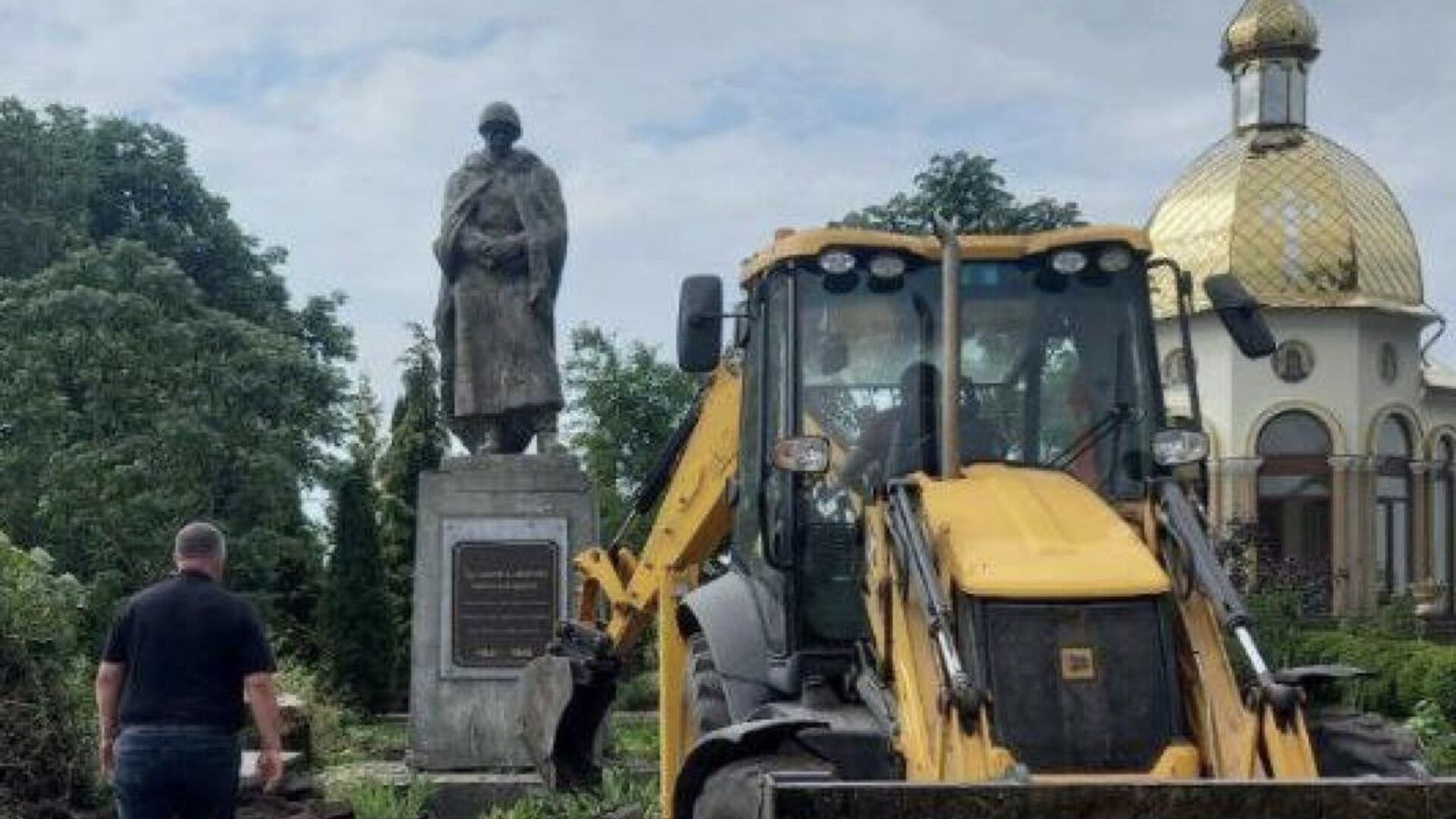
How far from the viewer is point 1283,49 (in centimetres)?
4447

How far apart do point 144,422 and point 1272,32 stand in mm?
27743

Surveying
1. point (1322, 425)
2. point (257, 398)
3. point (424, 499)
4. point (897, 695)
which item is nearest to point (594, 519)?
point (424, 499)

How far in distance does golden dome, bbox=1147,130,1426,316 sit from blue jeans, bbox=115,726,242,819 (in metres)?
34.4

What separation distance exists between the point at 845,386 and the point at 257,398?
74.6 ft

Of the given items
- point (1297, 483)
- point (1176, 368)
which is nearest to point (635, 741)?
point (1176, 368)

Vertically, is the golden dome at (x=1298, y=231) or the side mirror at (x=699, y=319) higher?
the golden dome at (x=1298, y=231)

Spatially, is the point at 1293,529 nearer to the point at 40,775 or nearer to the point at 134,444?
the point at 134,444

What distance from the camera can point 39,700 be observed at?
1105 cm

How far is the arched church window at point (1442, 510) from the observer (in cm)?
4297

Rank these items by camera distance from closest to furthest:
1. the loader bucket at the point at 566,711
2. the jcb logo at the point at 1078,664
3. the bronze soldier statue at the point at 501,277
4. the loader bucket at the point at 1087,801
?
1. the loader bucket at the point at 1087,801
2. the jcb logo at the point at 1078,664
3. the loader bucket at the point at 566,711
4. the bronze soldier statue at the point at 501,277

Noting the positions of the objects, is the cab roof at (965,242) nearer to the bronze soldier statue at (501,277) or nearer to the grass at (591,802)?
the grass at (591,802)

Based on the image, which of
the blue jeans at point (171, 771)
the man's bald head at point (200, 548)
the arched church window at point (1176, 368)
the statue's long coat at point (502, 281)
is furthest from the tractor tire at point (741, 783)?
the statue's long coat at point (502, 281)

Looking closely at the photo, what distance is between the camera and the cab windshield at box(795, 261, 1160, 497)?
7.87 metres

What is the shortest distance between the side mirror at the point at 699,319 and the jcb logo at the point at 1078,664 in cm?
219
